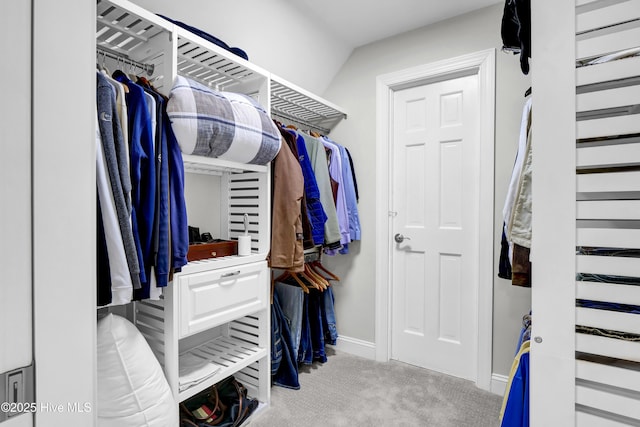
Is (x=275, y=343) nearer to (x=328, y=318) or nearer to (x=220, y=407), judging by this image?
(x=220, y=407)

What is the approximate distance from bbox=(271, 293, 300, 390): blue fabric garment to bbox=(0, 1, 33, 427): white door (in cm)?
162

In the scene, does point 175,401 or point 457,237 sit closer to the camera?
point 175,401

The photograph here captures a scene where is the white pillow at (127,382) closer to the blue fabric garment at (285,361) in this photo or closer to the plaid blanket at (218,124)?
the plaid blanket at (218,124)

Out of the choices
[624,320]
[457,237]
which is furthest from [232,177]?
[624,320]

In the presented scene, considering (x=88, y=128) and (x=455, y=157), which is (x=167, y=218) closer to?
(x=88, y=128)

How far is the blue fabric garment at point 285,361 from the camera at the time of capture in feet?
6.95

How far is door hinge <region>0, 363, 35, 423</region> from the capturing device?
0.53 meters

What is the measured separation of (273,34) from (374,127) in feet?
3.21

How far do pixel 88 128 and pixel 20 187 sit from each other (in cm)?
16

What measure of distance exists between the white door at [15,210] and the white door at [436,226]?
7.33 ft

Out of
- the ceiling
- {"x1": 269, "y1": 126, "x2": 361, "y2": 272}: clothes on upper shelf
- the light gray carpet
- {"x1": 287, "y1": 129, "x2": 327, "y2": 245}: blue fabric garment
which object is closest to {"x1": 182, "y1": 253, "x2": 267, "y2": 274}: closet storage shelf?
{"x1": 269, "y1": 126, "x2": 361, "y2": 272}: clothes on upper shelf

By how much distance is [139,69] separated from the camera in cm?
160

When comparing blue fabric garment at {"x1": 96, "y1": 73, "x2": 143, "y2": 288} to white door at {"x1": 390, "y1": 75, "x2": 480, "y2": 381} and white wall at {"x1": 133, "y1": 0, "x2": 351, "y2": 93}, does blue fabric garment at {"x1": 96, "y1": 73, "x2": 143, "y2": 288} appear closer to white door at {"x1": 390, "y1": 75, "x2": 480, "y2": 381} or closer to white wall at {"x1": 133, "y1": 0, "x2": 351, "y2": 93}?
white wall at {"x1": 133, "y1": 0, "x2": 351, "y2": 93}

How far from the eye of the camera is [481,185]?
2.13m
